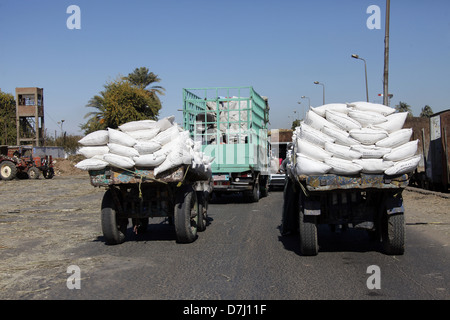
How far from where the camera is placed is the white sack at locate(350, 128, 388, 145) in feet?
22.6

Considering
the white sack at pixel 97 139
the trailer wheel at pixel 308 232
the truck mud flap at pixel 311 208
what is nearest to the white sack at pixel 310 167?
the truck mud flap at pixel 311 208

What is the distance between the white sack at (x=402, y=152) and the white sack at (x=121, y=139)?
12.9ft

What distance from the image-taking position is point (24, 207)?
53.0ft

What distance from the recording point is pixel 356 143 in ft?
22.7

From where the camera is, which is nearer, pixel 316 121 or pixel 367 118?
pixel 367 118

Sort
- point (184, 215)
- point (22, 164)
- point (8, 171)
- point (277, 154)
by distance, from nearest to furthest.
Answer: point (184, 215), point (277, 154), point (8, 171), point (22, 164)

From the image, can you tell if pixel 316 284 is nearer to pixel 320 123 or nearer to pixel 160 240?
pixel 320 123

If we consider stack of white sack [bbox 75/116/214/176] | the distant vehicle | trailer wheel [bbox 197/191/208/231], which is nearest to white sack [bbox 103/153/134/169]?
stack of white sack [bbox 75/116/214/176]

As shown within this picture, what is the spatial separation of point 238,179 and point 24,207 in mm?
7052

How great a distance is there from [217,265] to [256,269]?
23.2 inches

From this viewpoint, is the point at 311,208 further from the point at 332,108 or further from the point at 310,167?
the point at 332,108

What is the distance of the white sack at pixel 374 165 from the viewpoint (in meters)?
6.68

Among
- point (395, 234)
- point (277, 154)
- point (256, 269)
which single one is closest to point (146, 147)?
point (256, 269)
